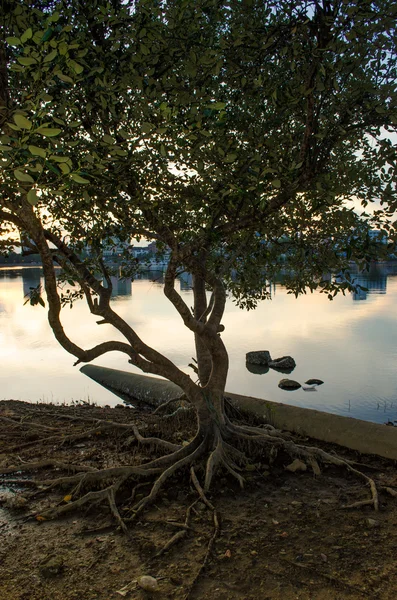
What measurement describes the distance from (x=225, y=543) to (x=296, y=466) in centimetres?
267

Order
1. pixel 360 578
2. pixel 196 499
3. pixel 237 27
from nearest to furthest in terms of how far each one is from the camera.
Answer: pixel 360 578
pixel 237 27
pixel 196 499

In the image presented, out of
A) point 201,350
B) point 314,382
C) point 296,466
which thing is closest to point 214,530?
point 296,466

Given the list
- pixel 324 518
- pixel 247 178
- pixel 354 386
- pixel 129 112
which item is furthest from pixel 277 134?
pixel 354 386

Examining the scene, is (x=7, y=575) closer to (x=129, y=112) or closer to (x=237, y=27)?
(x=129, y=112)

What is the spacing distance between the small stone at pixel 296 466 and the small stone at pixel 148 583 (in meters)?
3.70

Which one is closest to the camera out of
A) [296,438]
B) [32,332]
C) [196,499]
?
[196,499]

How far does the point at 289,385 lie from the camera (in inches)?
747

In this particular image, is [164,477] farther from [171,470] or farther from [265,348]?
[265,348]

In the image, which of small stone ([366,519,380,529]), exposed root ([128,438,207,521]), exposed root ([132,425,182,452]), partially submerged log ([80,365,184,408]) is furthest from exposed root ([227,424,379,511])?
partially submerged log ([80,365,184,408])

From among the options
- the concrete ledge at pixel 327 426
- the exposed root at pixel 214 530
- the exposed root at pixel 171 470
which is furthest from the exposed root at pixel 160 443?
the concrete ledge at pixel 327 426

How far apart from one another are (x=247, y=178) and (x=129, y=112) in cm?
229

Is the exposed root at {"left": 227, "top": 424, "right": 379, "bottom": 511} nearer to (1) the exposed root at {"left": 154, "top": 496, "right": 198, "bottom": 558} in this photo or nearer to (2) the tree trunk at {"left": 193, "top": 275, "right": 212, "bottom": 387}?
(2) the tree trunk at {"left": 193, "top": 275, "right": 212, "bottom": 387}

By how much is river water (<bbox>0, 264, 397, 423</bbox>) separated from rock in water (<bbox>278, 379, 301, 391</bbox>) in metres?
0.40

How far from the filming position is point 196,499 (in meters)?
6.88
